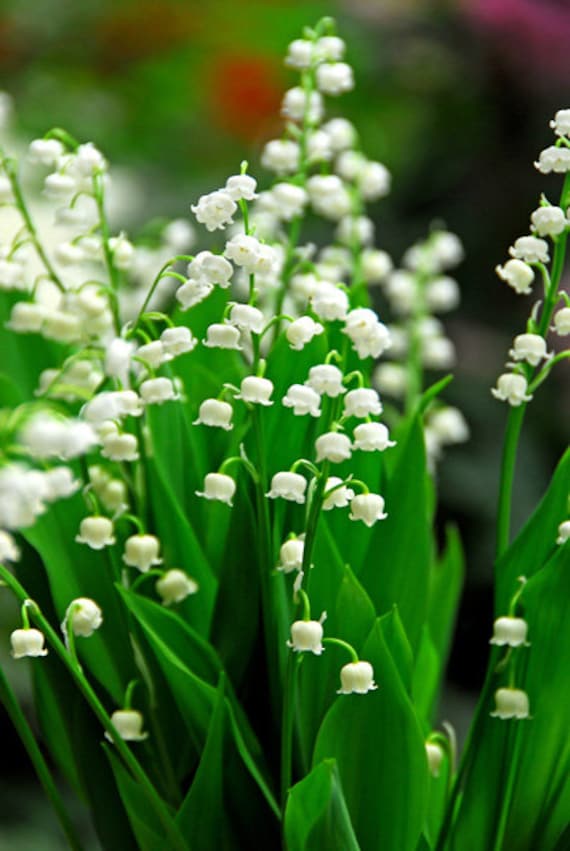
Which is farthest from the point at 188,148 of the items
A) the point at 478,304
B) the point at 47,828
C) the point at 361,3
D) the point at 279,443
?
the point at 279,443

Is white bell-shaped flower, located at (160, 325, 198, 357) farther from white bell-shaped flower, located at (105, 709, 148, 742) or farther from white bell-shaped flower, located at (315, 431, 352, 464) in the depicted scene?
white bell-shaped flower, located at (105, 709, 148, 742)

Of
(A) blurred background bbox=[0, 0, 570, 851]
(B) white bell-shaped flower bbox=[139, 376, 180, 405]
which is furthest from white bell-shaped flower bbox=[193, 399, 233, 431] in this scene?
(A) blurred background bbox=[0, 0, 570, 851]

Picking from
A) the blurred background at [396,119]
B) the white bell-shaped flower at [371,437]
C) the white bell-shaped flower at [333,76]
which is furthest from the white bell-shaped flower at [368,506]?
the blurred background at [396,119]

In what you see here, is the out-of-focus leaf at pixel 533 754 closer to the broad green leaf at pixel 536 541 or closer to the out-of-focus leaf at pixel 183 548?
the broad green leaf at pixel 536 541

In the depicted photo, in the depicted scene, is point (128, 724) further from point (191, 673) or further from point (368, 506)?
point (368, 506)

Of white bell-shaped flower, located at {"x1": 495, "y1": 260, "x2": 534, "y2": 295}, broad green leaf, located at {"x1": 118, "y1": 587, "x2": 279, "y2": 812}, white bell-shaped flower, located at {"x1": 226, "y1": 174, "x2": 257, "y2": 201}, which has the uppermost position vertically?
white bell-shaped flower, located at {"x1": 226, "y1": 174, "x2": 257, "y2": 201}

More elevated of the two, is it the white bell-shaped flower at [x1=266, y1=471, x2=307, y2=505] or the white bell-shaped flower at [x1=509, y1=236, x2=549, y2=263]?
the white bell-shaped flower at [x1=509, y1=236, x2=549, y2=263]

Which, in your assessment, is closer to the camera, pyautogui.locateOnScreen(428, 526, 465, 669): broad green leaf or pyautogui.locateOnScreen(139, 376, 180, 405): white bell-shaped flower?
pyautogui.locateOnScreen(139, 376, 180, 405): white bell-shaped flower

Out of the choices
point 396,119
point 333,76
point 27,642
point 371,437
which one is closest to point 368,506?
point 371,437

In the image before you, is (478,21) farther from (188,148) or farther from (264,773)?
(264,773)
